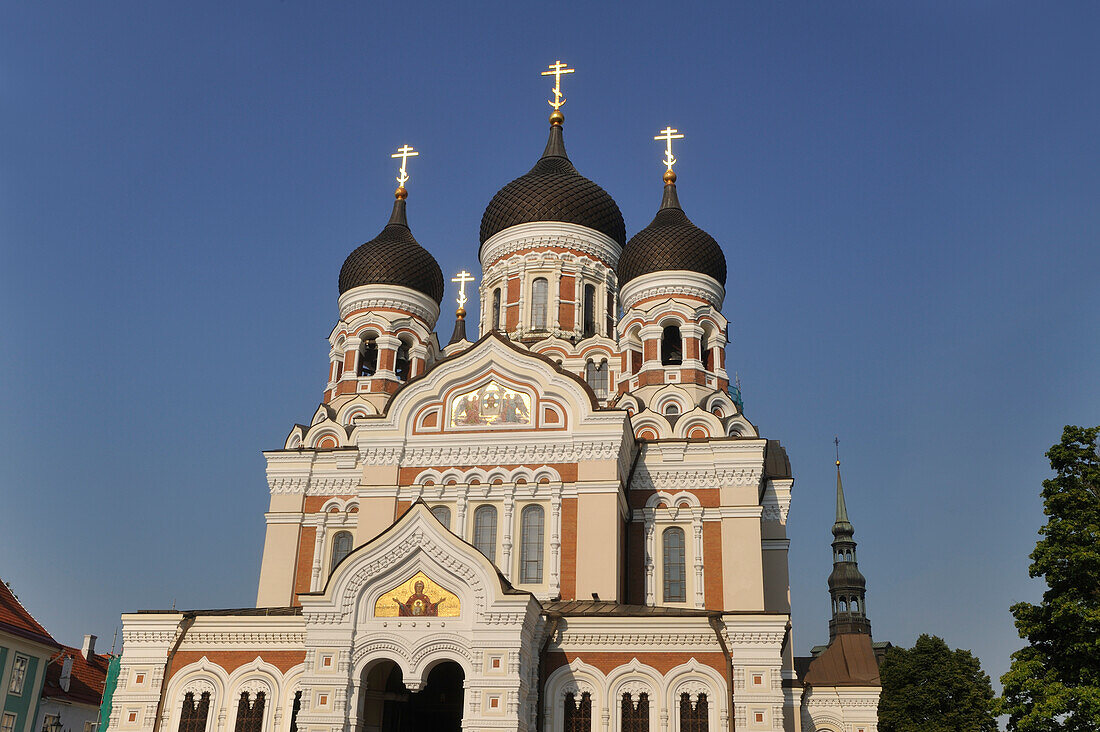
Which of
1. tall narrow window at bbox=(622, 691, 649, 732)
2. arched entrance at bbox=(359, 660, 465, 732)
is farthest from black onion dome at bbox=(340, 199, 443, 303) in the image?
tall narrow window at bbox=(622, 691, 649, 732)

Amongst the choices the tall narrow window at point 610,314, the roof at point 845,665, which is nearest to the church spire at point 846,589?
the roof at point 845,665

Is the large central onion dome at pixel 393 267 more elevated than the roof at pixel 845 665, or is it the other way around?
the large central onion dome at pixel 393 267

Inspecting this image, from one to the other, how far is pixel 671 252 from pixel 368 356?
8.83m

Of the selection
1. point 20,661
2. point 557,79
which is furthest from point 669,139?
point 20,661

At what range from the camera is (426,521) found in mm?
18109

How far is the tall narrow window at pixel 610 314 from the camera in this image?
29.5 meters

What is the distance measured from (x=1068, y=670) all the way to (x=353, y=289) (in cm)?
2039

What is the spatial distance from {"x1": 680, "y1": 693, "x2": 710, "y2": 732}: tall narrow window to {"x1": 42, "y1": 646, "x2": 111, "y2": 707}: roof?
2070 centimetres

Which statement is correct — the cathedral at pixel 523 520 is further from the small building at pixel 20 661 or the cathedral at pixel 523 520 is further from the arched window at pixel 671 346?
the small building at pixel 20 661

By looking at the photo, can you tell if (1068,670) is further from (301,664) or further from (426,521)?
(301,664)

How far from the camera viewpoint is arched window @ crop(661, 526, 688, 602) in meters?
23.0

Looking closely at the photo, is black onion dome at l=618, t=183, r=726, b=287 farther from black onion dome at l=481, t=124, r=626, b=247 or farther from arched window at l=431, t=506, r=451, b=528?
arched window at l=431, t=506, r=451, b=528

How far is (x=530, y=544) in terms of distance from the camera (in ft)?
72.0

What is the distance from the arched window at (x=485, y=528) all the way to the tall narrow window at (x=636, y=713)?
505 cm
